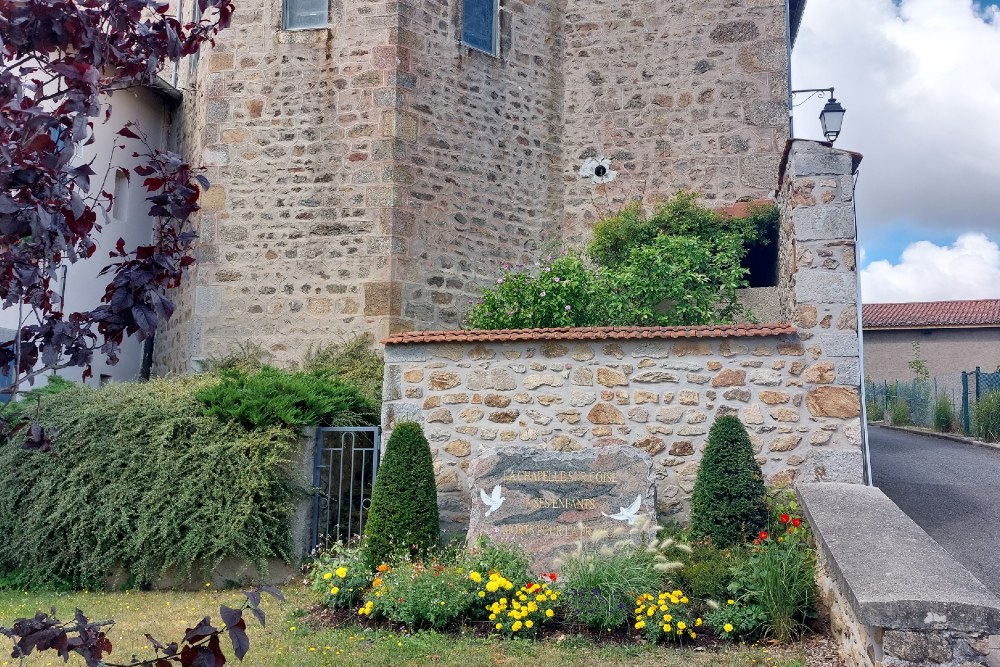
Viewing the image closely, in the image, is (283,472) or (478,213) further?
(478,213)

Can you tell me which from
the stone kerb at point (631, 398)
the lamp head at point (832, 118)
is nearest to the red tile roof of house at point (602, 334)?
the stone kerb at point (631, 398)

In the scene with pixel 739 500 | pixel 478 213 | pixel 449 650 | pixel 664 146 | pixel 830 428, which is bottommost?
pixel 449 650

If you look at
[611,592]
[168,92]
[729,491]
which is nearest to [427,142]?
[168,92]

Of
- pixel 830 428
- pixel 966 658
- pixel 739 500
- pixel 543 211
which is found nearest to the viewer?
pixel 966 658

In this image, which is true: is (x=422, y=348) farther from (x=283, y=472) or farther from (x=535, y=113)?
(x=535, y=113)

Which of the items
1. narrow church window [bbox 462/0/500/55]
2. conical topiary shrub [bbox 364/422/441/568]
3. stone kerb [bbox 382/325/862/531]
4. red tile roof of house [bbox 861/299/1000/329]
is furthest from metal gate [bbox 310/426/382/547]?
red tile roof of house [bbox 861/299/1000/329]

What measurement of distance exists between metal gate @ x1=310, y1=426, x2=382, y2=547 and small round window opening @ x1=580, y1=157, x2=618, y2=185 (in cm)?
567

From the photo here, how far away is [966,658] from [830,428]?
330cm

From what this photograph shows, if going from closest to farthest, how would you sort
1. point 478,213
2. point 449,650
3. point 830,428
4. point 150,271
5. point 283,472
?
point 150,271, point 449,650, point 830,428, point 283,472, point 478,213

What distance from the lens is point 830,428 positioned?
7.10 metres

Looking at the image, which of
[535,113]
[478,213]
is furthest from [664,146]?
[478,213]

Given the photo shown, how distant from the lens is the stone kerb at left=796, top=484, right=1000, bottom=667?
3943mm

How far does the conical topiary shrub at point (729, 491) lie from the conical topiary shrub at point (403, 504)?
2186 mm

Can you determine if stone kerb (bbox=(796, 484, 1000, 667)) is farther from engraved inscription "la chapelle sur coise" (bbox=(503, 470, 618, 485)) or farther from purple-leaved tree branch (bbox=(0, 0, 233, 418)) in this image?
purple-leaved tree branch (bbox=(0, 0, 233, 418))
